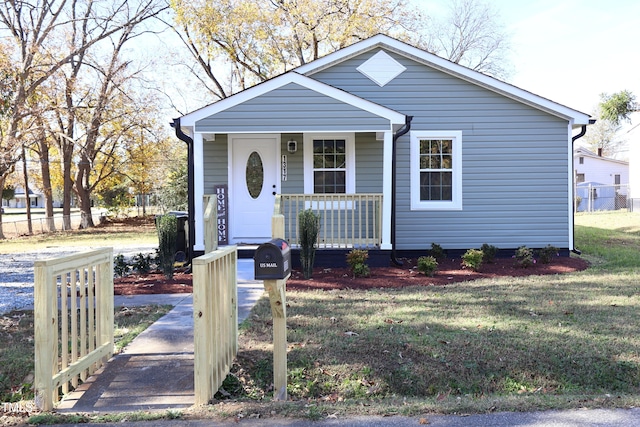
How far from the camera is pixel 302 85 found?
10062 mm

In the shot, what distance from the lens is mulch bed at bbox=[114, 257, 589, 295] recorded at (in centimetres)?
852

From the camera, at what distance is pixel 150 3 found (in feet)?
80.3

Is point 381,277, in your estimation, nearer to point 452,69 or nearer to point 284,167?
point 284,167

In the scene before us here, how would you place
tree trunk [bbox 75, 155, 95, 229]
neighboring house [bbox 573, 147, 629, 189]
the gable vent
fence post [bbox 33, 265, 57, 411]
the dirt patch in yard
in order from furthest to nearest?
1. neighboring house [bbox 573, 147, 629, 189]
2. tree trunk [bbox 75, 155, 95, 229]
3. the gable vent
4. the dirt patch in yard
5. fence post [bbox 33, 265, 57, 411]

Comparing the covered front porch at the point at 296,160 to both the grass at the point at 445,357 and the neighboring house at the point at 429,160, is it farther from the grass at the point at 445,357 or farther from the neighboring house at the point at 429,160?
the grass at the point at 445,357

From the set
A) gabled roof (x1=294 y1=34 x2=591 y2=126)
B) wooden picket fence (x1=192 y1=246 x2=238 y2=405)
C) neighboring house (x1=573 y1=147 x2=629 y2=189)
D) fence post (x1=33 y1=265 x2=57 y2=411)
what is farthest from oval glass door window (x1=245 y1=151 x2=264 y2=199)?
neighboring house (x1=573 y1=147 x2=629 y2=189)

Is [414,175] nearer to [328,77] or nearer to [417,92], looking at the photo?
[417,92]

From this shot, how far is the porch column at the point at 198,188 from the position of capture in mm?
10094

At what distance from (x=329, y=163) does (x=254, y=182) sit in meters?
1.63

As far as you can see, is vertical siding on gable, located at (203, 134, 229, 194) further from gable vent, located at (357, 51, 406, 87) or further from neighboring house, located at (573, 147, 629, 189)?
neighboring house, located at (573, 147, 629, 189)

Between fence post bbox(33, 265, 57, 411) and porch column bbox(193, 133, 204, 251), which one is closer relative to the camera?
fence post bbox(33, 265, 57, 411)

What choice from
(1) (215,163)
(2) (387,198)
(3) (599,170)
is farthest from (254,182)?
(3) (599,170)

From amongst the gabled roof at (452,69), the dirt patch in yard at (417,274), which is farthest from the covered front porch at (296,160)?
the gabled roof at (452,69)

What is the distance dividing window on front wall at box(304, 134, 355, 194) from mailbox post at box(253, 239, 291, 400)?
7.52 metres
